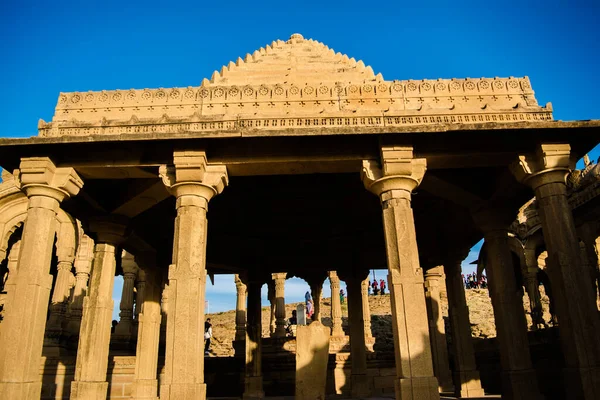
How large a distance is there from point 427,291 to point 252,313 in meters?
5.65

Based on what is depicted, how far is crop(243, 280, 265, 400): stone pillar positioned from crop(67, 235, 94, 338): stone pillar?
639cm

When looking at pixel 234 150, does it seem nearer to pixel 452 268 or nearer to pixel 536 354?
pixel 452 268

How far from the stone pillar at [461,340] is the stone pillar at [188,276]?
8108mm

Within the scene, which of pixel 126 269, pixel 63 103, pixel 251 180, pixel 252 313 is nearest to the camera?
pixel 63 103

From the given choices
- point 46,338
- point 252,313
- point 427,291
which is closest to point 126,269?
point 46,338

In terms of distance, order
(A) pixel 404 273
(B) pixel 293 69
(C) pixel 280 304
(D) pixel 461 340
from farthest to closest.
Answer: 1. (C) pixel 280 304
2. (B) pixel 293 69
3. (D) pixel 461 340
4. (A) pixel 404 273

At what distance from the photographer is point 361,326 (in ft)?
46.0

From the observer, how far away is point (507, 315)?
9.22 metres

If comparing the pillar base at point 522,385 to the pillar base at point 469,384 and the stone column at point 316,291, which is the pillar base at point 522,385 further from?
the stone column at point 316,291

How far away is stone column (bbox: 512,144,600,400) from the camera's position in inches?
273

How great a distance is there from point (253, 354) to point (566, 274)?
31.3 feet

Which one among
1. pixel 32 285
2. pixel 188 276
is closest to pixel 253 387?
pixel 188 276

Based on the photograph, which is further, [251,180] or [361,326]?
[361,326]

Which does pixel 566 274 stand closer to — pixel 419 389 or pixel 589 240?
pixel 419 389
